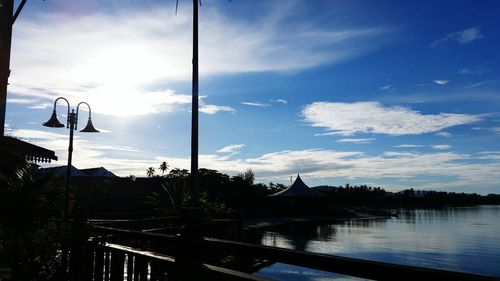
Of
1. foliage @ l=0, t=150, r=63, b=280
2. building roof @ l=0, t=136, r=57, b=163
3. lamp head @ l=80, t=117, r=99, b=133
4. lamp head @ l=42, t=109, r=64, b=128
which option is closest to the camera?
foliage @ l=0, t=150, r=63, b=280

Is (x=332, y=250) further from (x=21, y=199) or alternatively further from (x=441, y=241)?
(x=21, y=199)

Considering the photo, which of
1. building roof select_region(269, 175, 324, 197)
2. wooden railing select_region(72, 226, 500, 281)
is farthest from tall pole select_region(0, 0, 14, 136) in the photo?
building roof select_region(269, 175, 324, 197)

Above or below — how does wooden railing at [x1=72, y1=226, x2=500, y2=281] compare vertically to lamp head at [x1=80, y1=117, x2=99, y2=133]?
below

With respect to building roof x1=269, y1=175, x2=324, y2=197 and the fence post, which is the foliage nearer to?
the fence post

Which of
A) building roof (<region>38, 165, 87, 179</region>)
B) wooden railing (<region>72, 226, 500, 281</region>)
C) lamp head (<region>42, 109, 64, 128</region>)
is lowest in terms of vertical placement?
wooden railing (<region>72, 226, 500, 281</region>)

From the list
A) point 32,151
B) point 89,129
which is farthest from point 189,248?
point 89,129

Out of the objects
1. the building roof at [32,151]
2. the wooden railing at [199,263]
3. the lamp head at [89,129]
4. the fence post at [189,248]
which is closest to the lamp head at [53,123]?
the lamp head at [89,129]

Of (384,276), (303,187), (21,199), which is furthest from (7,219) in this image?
(303,187)

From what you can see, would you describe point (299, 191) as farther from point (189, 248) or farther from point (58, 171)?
point (189, 248)

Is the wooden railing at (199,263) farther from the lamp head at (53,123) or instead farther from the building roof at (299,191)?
the building roof at (299,191)

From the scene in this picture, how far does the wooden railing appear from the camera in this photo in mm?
2463

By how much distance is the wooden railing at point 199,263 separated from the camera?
2.46 m

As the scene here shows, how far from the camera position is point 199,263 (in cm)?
389

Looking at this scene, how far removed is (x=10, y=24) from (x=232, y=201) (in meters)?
67.2
